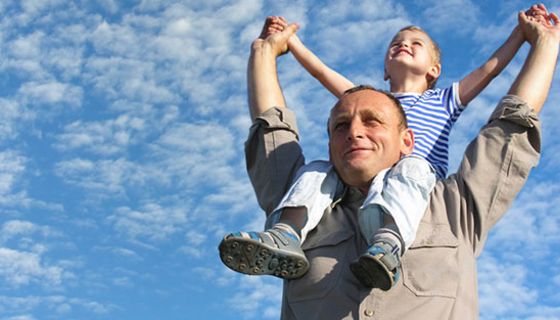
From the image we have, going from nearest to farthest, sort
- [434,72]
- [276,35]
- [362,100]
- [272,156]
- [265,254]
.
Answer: [265,254] < [362,100] < [272,156] < [276,35] < [434,72]

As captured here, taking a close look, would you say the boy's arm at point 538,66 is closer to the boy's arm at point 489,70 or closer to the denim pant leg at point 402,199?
the boy's arm at point 489,70

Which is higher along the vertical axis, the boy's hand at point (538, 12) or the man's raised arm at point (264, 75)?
the boy's hand at point (538, 12)

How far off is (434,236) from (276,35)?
2467mm

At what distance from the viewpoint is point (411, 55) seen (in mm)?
7098

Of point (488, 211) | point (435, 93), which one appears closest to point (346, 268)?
point (488, 211)

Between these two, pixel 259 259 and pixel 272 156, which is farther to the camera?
pixel 272 156

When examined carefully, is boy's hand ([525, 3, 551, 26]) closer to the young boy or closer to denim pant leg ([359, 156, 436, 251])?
the young boy

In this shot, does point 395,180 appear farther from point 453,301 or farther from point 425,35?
point 425,35

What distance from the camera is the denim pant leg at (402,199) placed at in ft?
15.1

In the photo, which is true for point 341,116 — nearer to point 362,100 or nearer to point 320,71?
point 362,100

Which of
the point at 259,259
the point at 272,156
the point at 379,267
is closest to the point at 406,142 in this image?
the point at 272,156

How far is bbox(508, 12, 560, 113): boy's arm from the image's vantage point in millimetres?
5172

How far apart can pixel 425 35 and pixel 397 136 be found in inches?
98.4

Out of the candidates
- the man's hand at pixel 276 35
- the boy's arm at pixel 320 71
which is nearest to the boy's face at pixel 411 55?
the boy's arm at pixel 320 71
